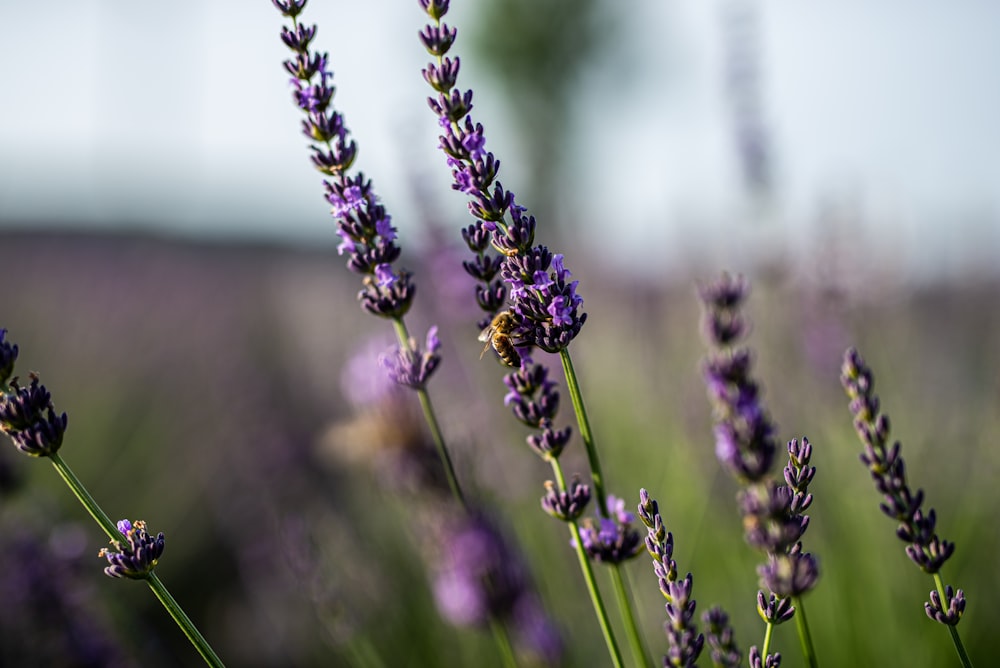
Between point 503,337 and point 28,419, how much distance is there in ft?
2.31

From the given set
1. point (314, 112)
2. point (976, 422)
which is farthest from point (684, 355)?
point (314, 112)

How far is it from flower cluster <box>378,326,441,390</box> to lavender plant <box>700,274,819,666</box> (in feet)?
1.48

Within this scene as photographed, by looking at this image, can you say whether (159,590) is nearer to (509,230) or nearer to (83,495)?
(83,495)

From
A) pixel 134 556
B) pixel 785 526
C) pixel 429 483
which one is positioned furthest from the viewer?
pixel 429 483

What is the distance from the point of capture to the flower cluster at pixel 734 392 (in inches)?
46.4

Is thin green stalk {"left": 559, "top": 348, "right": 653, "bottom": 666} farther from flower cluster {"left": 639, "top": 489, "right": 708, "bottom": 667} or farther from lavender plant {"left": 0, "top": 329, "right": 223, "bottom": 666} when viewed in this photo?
lavender plant {"left": 0, "top": 329, "right": 223, "bottom": 666}

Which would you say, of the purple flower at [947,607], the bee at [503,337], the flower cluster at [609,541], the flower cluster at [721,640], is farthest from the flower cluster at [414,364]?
the purple flower at [947,607]

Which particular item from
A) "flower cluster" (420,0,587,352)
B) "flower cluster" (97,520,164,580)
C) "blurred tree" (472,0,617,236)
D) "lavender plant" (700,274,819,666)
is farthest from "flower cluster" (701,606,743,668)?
"blurred tree" (472,0,617,236)

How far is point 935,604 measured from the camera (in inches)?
45.8

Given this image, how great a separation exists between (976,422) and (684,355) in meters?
1.60

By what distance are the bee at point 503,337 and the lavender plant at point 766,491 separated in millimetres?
321

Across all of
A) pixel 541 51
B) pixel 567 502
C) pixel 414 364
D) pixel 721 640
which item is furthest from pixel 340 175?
pixel 541 51

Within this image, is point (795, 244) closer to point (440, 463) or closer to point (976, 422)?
point (976, 422)

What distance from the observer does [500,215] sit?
1106 mm
